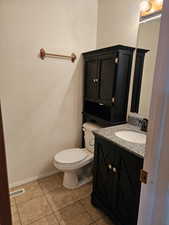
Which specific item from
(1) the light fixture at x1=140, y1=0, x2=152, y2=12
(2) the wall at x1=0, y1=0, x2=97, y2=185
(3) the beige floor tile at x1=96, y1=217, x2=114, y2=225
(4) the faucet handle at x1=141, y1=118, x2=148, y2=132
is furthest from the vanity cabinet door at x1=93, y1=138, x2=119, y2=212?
(1) the light fixture at x1=140, y1=0, x2=152, y2=12

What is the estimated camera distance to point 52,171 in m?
2.33

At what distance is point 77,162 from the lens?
1890mm

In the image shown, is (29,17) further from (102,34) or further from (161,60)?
(161,60)

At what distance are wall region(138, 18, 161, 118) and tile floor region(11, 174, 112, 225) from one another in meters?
1.24

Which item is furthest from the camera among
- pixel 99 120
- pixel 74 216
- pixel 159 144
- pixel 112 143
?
pixel 99 120

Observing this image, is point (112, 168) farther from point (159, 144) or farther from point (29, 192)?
point (29, 192)

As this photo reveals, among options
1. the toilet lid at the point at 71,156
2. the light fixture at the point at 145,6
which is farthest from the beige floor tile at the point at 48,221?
Result: the light fixture at the point at 145,6

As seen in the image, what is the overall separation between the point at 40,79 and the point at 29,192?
1.46m

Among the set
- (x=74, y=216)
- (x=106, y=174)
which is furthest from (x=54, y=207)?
(x=106, y=174)

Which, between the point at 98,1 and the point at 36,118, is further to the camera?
the point at 98,1

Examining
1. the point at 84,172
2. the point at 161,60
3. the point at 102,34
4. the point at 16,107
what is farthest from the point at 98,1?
the point at 84,172

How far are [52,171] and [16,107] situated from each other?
112 cm

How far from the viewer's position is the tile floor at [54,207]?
5.12 feet

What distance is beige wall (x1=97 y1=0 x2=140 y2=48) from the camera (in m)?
1.80
